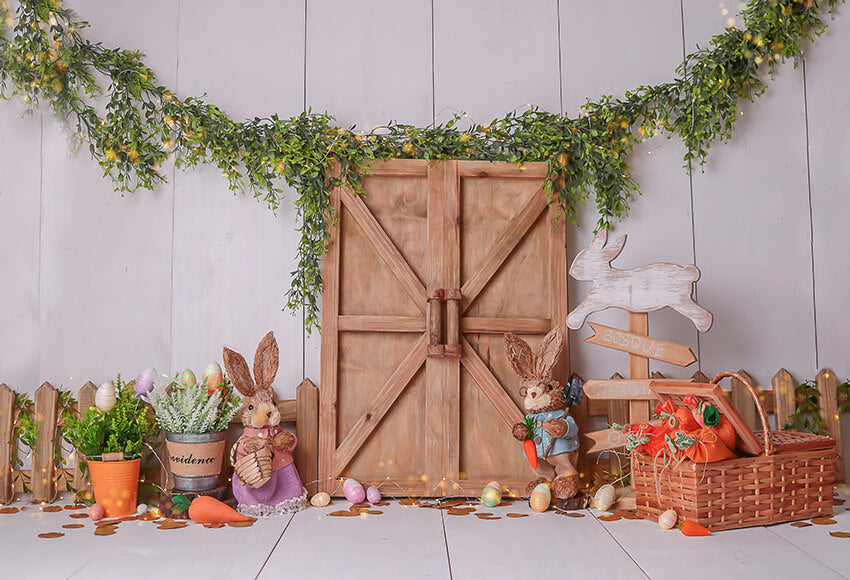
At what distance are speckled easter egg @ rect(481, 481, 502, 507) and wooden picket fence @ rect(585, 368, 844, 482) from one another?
22.0 inches

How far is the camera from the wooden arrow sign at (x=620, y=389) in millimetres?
3045

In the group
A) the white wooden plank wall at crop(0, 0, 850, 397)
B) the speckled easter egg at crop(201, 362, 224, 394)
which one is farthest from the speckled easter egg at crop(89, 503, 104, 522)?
the white wooden plank wall at crop(0, 0, 850, 397)

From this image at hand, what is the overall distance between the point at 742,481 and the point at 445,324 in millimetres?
1468

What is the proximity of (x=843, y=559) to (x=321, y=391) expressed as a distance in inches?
88.5

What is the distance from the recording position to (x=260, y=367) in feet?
10.3

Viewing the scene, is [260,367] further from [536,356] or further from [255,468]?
[536,356]

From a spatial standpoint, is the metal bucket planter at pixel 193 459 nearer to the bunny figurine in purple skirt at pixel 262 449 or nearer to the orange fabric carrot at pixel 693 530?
the bunny figurine in purple skirt at pixel 262 449

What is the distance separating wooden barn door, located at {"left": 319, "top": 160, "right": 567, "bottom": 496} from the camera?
3326 mm

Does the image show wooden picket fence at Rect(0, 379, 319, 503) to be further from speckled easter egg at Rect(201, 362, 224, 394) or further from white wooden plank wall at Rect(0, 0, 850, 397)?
speckled easter egg at Rect(201, 362, 224, 394)

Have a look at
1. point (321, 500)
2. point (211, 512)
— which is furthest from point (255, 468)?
point (321, 500)

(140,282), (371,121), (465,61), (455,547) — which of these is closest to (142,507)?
(140,282)

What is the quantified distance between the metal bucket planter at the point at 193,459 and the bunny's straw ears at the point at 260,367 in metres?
0.26

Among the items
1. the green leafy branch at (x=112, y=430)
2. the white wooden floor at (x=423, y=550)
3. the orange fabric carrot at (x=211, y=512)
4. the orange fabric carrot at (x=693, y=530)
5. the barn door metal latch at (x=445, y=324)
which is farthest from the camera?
the barn door metal latch at (x=445, y=324)

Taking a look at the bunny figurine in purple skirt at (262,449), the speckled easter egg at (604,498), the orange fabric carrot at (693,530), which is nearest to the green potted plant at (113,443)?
the bunny figurine in purple skirt at (262,449)
